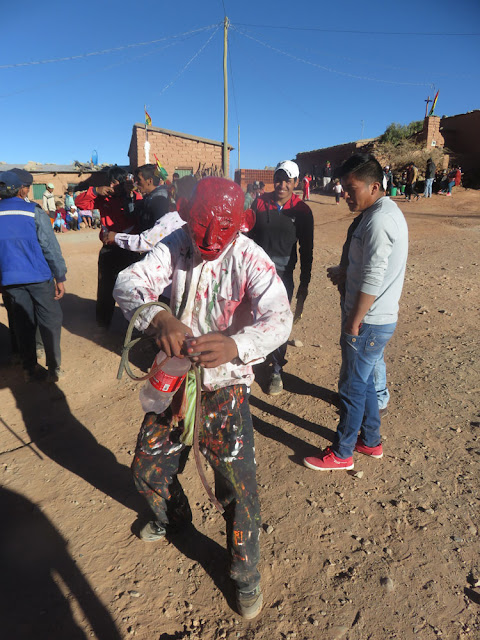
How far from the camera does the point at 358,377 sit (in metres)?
2.46

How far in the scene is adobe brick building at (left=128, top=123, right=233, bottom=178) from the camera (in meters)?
20.3

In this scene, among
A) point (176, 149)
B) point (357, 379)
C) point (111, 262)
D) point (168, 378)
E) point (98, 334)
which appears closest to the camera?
point (168, 378)

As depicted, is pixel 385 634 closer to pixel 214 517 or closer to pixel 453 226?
pixel 214 517

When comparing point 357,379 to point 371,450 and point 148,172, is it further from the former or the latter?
point 148,172

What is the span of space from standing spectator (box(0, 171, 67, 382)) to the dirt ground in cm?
45

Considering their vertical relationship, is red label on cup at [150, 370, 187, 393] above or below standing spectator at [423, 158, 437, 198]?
below

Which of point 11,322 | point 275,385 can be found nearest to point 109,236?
point 11,322

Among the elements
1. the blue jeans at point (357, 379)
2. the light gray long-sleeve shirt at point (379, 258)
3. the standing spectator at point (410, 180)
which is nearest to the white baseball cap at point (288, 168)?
the light gray long-sleeve shirt at point (379, 258)

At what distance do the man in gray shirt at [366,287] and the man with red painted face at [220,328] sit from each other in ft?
3.00

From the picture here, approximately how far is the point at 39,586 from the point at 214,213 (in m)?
2.03

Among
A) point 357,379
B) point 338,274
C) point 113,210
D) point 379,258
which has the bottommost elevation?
point 357,379

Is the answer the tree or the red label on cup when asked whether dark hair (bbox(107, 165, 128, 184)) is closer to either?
the red label on cup

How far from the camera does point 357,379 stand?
2.46 meters

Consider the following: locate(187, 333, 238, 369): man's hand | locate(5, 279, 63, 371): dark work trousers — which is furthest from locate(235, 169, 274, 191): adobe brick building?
locate(187, 333, 238, 369): man's hand
